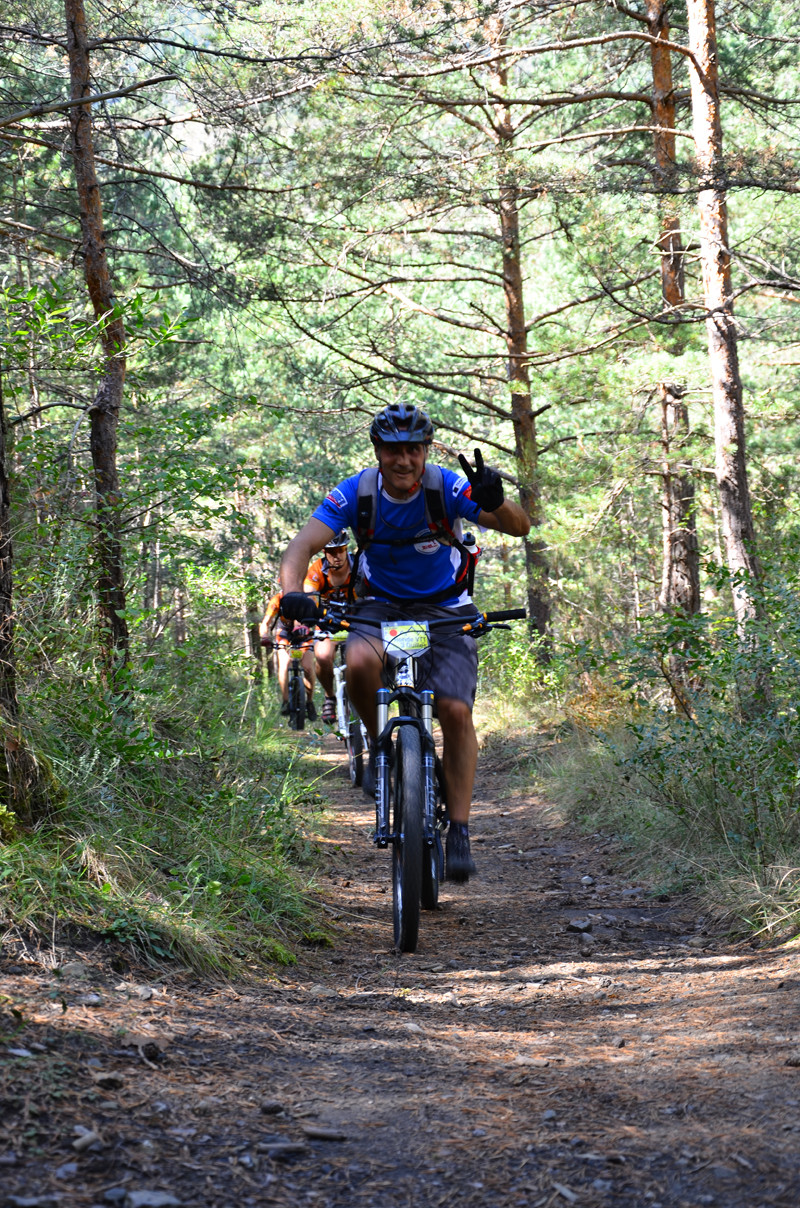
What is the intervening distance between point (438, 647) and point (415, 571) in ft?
1.23

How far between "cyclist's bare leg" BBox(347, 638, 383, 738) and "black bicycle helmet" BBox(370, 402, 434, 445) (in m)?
0.90

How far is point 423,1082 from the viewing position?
2.68m

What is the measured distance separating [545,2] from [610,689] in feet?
21.1

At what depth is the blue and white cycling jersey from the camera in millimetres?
4609

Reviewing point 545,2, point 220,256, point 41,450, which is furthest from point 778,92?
point 41,450

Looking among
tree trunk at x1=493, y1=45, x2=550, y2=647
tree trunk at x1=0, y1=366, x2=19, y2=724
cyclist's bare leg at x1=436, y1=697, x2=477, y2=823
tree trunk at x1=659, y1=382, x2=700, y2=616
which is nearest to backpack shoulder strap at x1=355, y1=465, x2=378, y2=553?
cyclist's bare leg at x1=436, y1=697, x2=477, y2=823

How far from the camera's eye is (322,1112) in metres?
2.42

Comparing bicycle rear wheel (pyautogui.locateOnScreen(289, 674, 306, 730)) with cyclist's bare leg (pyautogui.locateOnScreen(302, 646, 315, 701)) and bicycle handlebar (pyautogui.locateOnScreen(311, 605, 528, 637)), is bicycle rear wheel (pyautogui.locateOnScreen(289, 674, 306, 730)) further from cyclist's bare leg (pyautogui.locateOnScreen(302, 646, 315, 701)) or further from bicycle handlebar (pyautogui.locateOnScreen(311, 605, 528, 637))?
bicycle handlebar (pyautogui.locateOnScreen(311, 605, 528, 637))

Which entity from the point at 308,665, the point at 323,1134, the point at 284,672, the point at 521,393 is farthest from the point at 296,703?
the point at 323,1134

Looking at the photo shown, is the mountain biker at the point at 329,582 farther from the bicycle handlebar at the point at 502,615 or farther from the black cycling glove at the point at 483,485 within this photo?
the black cycling glove at the point at 483,485

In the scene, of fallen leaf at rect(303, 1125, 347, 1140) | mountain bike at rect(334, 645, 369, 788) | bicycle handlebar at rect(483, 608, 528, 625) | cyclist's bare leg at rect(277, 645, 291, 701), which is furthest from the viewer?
cyclist's bare leg at rect(277, 645, 291, 701)

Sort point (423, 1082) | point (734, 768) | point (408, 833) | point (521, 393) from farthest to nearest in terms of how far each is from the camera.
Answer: point (521, 393) → point (734, 768) → point (408, 833) → point (423, 1082)

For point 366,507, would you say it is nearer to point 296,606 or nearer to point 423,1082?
point 296,606

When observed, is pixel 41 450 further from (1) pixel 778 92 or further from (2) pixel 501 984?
(1) pixel 778 92
